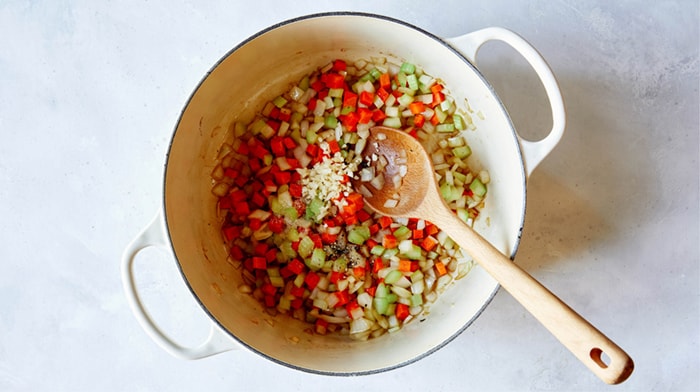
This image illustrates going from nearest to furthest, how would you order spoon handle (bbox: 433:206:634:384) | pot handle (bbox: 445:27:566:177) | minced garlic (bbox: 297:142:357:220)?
spoon handle (bbox: 433:206:634:384) < pot handle (bbox: 445:27:566:177) < minced garlic (bbox: 297:142:357:220)

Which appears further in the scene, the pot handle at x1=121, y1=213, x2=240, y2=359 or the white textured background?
the white textured background

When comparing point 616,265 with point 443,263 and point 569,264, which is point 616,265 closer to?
point 569,264

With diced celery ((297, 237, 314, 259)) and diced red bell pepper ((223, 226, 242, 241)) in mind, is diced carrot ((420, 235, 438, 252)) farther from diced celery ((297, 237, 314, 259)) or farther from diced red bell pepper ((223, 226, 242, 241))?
diced red bell pepper ((223, 226, 242, 241))

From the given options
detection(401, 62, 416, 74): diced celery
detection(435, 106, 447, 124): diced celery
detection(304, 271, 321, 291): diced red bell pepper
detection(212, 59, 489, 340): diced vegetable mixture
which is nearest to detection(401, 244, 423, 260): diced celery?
detection(212, 59, 489, 340): diced vegetable mixture

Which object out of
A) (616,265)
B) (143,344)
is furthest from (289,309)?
(616,265)

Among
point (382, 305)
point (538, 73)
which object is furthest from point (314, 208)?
point (538, 73)

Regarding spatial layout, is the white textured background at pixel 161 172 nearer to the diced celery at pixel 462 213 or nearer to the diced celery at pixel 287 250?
the diced celery at pixel 462 213

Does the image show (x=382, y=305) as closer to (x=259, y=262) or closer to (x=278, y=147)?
(x=259, y=262)
